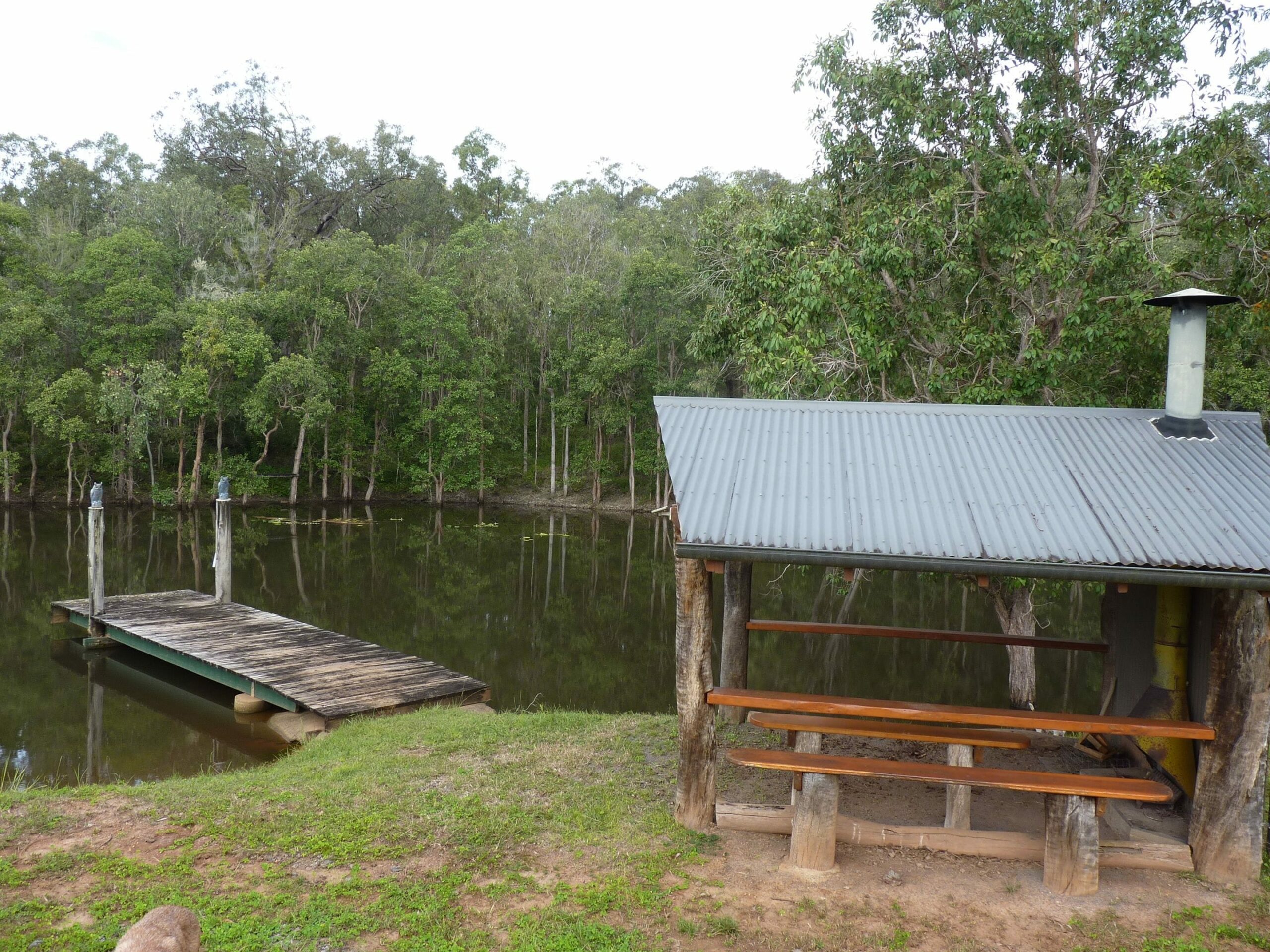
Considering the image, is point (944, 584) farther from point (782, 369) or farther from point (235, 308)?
point (235, 308)

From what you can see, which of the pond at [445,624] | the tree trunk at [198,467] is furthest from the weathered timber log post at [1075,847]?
the tree trunk at [198,467]

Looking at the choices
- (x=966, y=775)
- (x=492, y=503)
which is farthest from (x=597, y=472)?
(x=966, y=775)

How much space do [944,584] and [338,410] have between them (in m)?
22.7

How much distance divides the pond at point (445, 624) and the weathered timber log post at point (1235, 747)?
550 centimetres

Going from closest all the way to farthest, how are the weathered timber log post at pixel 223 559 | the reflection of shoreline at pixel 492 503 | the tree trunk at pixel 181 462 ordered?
the weathered timber log post at pixel 223 559
the tree trunk at pixel 181 462
the reflection of shoreline at pixel 492 503

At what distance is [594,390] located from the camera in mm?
32875

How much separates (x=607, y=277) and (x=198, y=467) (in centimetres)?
1602

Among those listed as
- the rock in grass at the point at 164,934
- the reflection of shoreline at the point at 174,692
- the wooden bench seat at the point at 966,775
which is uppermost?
the wooden bench seat at the point at 966,775

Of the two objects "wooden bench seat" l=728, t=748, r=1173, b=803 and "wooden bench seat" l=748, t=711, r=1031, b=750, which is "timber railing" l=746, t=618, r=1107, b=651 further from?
"wooden bench seat" l=728, t=748, r=1173, b=803

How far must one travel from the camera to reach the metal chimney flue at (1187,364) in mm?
6027

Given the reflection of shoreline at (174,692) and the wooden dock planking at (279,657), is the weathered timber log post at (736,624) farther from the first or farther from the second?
the reflection of shoreline at (174,692)

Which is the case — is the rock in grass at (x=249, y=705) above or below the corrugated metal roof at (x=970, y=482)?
below

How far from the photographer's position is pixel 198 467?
29.9 meters

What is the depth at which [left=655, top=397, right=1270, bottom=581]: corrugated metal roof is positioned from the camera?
16.7 feet
